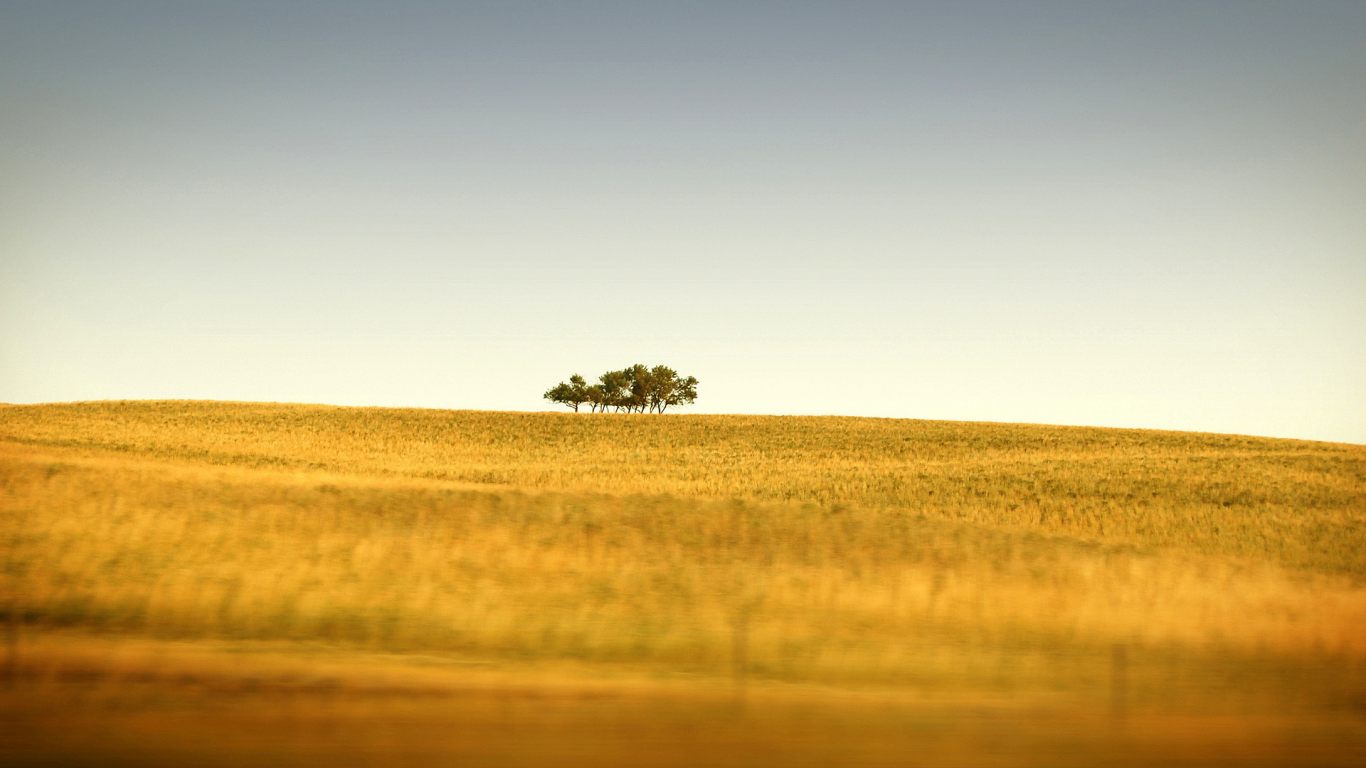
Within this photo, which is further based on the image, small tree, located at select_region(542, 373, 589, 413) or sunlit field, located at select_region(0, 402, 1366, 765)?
small tree, located at select_region(542, 373, 589, 413)

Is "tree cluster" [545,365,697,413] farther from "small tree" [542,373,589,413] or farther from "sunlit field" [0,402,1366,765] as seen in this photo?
"sunlit field" [0,402,1366,765]

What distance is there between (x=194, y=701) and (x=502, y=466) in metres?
32.5

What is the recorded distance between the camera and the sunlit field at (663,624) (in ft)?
21.7

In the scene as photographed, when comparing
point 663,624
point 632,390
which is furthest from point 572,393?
point 663,624

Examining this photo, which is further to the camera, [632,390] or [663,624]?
[632,390]

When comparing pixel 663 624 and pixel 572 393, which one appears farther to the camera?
pixel 572 393

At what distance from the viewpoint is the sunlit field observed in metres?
6.62

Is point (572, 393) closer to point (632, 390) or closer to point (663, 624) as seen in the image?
point (632, 390)

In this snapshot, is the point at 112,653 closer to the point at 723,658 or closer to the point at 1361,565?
the point at 723,658

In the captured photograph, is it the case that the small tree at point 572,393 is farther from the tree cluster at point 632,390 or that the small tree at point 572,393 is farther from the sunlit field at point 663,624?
the sunlit field at point 663,624

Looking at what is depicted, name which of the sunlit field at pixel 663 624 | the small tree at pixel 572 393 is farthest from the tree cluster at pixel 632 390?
the sunlit field at pixel 663 624

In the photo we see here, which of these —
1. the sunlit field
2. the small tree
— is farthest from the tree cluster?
the sunlit field

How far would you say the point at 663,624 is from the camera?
11.0 m

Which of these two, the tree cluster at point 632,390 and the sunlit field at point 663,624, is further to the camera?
the tree cluster at point 632,390
